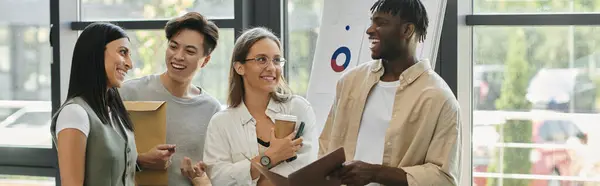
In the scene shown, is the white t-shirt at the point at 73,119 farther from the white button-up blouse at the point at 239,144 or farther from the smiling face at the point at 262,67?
the smiling face at the point at 262,67

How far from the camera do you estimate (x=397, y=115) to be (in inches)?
93.8

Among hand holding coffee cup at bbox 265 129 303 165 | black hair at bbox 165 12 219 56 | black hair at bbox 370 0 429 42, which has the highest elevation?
black hair at bbox 370 0 429 42

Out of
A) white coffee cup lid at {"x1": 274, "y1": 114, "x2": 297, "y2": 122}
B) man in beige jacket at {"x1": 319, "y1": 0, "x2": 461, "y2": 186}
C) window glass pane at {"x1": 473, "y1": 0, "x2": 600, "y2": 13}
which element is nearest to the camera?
man in beige jacket at {"x1": 319, "y1": 0, "x2": 461, "y2": 186}

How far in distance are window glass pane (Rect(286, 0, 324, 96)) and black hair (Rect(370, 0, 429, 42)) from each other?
5.25 ft

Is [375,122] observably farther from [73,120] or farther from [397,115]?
[73,120]

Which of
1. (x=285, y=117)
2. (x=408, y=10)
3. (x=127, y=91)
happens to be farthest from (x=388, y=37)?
(x=127, y=91)

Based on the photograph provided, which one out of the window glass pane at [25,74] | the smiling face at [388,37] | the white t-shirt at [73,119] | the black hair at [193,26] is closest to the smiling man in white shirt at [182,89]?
the black hair at [193,26]

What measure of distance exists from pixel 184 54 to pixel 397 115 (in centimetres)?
95

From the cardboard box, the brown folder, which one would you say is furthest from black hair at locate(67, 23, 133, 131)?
the brown folder

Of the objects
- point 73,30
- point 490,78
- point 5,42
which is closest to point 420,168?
point 490,78

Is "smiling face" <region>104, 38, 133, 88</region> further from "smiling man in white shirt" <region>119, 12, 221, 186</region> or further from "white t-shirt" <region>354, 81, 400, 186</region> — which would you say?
"white t-shirt" <region>354, 81, 400, 186</region>

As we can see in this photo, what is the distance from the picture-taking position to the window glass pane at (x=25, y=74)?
179 inches

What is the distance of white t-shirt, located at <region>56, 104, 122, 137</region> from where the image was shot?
244 cm

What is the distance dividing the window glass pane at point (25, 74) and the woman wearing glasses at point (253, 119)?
2008 millimetres
